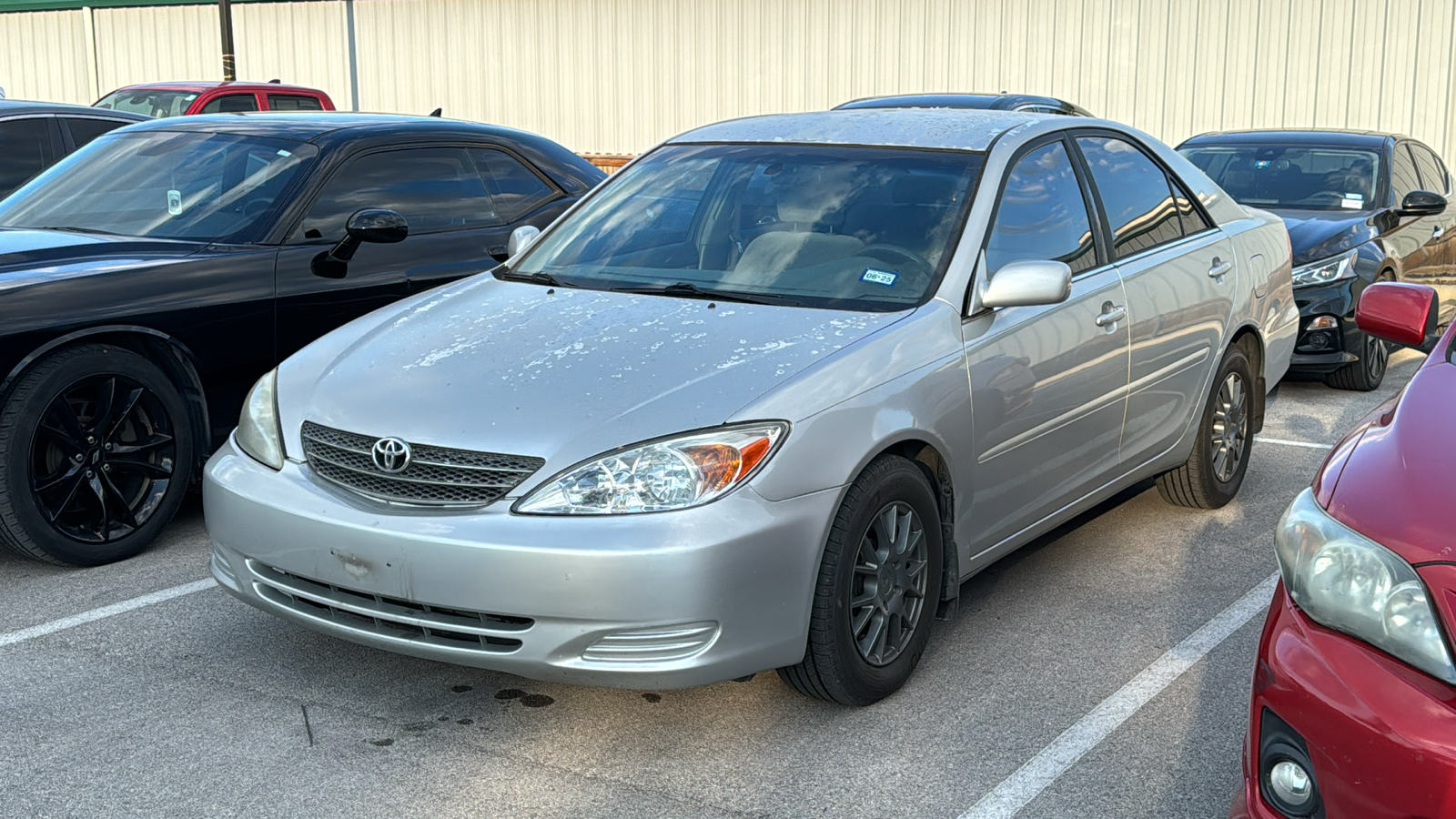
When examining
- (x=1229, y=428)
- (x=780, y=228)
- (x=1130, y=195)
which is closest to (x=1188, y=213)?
(x=1130, y=195)

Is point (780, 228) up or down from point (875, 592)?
up

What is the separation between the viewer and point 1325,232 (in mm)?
8812

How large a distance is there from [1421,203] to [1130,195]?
16.1 feet

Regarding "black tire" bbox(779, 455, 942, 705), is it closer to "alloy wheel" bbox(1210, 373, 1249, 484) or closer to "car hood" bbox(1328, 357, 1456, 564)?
"car hood" bbox(1328, 357, 1456, 564)

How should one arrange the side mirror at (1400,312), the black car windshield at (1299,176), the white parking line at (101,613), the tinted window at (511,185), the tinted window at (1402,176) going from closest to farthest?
the side mirror at (1400,312) < the white parking line at (101,613) < the tinted window at (511,185) < the black car windshield at (1299,176) < the tinted window at (1402,176)

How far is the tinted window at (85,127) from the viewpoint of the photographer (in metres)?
8.70

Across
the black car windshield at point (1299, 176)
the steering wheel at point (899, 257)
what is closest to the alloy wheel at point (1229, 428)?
the steering wheel at point (899, 257)

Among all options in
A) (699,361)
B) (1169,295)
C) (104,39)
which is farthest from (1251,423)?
(104,39)

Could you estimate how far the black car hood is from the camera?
869 centimetres

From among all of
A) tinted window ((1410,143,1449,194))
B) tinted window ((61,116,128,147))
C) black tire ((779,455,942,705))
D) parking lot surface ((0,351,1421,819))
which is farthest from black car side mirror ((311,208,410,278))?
tinted window ((1410,143,1449,194))

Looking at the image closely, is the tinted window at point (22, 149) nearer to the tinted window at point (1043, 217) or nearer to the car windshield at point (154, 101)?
the tinted window at point (1043, 217)

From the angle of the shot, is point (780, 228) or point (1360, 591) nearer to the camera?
point (1360, 591)

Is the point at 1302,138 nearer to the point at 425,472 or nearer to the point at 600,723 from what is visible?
the point at 600,723

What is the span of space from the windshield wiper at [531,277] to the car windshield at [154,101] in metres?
11.6
